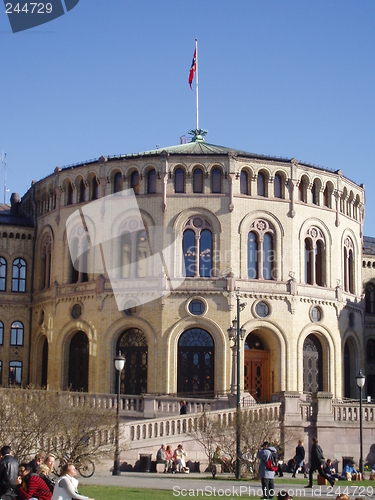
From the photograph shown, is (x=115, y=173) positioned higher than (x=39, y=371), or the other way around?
(x=115, y=173)

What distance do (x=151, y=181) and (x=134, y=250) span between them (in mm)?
4034

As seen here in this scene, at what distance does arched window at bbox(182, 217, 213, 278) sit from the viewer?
4822 cm

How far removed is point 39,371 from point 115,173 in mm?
13215

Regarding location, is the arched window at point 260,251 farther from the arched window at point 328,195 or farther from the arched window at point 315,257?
the arched window at point 328,195

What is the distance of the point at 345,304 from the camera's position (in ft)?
171

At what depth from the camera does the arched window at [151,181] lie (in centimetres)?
4916

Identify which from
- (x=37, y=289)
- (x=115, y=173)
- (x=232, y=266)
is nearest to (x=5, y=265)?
(x=37, y=289)

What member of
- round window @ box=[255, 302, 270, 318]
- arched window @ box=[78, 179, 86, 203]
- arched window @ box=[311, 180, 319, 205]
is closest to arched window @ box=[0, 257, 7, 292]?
arched window @ box=[78, 179, 86, 203]

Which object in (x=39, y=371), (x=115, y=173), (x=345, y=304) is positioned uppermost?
(x=115, y=173)

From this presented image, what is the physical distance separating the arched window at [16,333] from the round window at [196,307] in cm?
1261

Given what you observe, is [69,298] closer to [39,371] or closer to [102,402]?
[39,371]

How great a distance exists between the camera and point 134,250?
48.8 m

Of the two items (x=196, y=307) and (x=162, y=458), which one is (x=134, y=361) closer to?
(x=196, y=307)

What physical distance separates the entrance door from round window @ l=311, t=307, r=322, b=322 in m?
3.34
